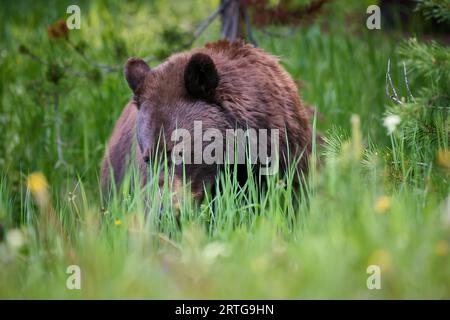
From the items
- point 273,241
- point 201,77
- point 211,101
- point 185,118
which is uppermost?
point 201,77

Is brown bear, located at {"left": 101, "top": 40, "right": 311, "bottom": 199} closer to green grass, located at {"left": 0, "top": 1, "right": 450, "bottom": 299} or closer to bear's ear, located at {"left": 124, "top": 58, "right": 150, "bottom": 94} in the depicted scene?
bear's ear, located at {"left": 124, "top": 58, "right": 150, "bottom": 94}

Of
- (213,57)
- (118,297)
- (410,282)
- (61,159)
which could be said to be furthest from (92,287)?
(61,159)

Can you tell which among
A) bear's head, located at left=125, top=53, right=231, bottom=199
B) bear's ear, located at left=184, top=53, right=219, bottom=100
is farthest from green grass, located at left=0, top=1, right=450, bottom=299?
bear's ear, located at left=184, top=53, right=219, bottom=100

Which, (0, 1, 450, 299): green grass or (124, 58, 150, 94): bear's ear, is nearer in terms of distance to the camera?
(0, 1, 450, 299): green grass

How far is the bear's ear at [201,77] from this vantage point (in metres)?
4.55

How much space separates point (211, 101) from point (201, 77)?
→ 0.63ft

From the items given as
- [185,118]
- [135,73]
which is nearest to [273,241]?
[185,118]

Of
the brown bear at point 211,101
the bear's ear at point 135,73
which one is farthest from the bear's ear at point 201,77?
the bear's ear at point 135,73

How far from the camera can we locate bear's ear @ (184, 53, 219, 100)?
455 cm

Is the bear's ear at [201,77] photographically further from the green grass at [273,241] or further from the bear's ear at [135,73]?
the green grass at [273,241]

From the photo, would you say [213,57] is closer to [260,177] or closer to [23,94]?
[260,177]

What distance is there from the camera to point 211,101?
187 inches

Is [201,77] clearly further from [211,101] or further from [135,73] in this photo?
[135,73]
